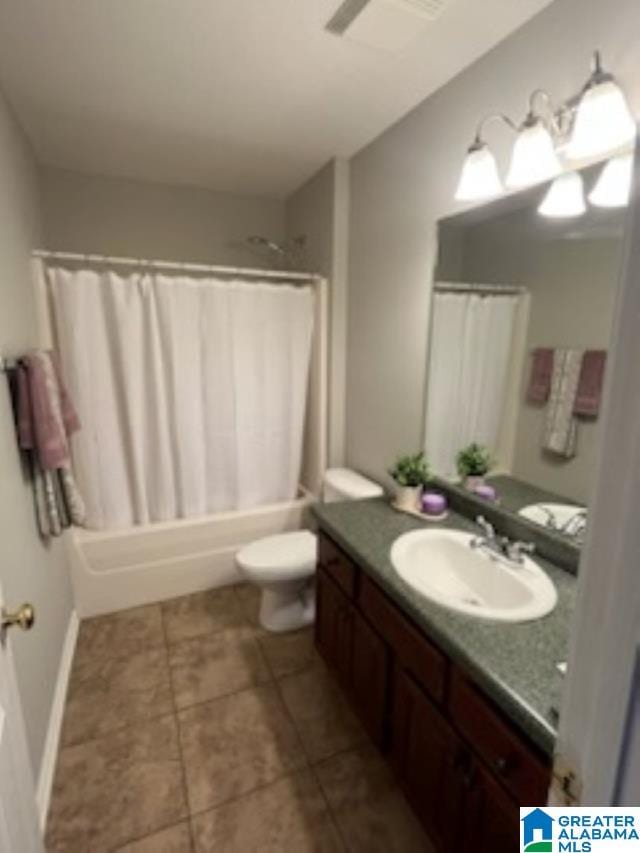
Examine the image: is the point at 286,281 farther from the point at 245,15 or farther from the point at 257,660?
the point at 257,660

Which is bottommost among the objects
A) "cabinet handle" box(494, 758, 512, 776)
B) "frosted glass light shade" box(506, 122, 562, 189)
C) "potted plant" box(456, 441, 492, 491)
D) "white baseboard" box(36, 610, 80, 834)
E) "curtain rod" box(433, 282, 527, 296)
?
"white baseboard" box(36, 610, 80, 834)

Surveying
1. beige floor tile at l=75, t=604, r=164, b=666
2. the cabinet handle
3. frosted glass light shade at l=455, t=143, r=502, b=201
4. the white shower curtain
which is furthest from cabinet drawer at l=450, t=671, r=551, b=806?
beige floor tile at l=75, t=604, r=164, b=666

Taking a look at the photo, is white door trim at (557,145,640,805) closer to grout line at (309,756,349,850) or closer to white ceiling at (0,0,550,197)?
grout line at (309,756,349,850)

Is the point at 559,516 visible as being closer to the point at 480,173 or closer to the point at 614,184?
the point at 614,184

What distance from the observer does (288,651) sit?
2100 mm

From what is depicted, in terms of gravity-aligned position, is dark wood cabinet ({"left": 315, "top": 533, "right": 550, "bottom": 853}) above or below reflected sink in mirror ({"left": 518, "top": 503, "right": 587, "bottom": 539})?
below

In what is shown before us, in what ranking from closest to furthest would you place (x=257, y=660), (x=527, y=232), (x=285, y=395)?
(x=527, y=232) → (x=257, y=660) → (x=285, y=395)

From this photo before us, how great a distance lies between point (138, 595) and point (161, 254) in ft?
6.84

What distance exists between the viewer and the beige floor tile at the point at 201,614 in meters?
2.25

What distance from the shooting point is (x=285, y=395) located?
2.71m

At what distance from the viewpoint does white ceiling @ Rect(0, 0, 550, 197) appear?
4.44ft

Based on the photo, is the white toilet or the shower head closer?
the white toilet

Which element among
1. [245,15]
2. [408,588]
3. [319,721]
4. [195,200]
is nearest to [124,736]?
[319,721]

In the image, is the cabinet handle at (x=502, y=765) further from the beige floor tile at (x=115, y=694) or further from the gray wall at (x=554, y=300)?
the beige floor tile at (x=115, y=694)
